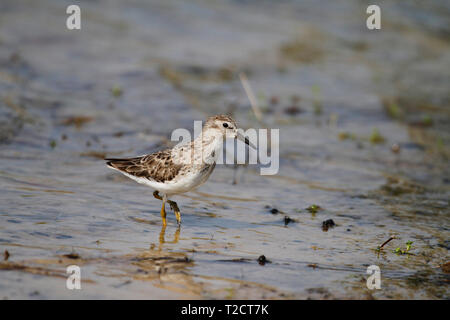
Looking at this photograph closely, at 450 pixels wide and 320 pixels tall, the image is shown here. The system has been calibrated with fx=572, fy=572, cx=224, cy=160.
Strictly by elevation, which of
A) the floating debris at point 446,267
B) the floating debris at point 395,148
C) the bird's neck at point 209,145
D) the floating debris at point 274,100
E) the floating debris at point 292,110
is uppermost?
the floating debris at point 274,100

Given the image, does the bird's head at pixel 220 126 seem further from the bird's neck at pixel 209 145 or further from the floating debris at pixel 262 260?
the floating debris at pixel 262 260

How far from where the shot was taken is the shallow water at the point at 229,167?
662 centimetres

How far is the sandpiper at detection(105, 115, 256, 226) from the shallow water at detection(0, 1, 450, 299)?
0.53 m

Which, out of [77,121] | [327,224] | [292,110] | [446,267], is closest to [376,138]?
[292,110]

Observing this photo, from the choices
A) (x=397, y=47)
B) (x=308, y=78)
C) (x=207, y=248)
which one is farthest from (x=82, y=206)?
(x=397, y=47)

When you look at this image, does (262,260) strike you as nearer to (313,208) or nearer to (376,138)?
(313,208)

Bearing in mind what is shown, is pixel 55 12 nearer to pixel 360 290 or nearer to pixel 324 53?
pixel 324 53

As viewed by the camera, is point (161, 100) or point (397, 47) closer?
point (161, 100)

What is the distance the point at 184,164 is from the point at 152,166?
1.90ft

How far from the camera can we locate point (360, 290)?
20.8 ft

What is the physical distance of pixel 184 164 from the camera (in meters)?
8.02

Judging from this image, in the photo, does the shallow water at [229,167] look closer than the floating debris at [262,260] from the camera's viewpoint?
Yes

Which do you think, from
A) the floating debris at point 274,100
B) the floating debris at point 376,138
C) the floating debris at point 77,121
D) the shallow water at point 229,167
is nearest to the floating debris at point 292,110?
the shallow water at point 229,167

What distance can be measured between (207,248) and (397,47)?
15105 mm
